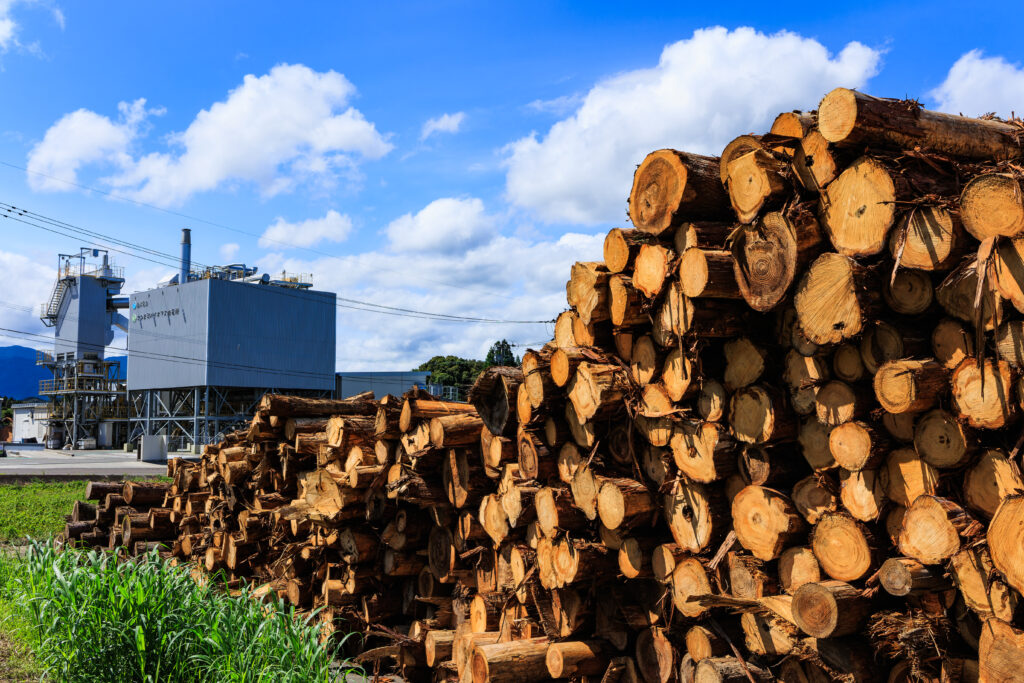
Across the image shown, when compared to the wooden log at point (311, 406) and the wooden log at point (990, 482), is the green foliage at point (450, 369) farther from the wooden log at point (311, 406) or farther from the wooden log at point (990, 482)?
the wooden log at point (990, 482)

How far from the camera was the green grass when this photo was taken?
12.4m

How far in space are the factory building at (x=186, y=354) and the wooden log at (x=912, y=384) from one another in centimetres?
3667

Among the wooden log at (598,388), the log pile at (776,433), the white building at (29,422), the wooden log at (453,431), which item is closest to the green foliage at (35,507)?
the wooden log at (453,431)

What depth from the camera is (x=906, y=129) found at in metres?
3.25

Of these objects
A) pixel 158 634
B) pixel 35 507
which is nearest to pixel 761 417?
pixel 158 634

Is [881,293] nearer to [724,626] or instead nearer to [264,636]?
[724,626]

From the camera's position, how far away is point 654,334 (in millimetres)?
4020

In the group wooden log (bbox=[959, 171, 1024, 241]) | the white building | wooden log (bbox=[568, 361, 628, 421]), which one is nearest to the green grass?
wooden log (bbox=[568, 361, 628, 421])

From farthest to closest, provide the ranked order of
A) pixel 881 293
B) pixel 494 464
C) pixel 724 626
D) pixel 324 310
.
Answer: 1. pixel 324 310
2. pixel 494 464
3. pixel 724 626
4. pixel 881 293

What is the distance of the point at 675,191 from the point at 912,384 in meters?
1.54

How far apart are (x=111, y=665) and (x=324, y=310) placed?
40124mm

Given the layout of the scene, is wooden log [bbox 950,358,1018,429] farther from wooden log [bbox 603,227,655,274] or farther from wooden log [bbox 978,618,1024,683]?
wooden log [bbox 603,227,655,274]

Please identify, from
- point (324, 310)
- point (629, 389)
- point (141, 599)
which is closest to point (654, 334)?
point (629, 389)

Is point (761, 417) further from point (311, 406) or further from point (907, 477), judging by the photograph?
point (311, 406)
